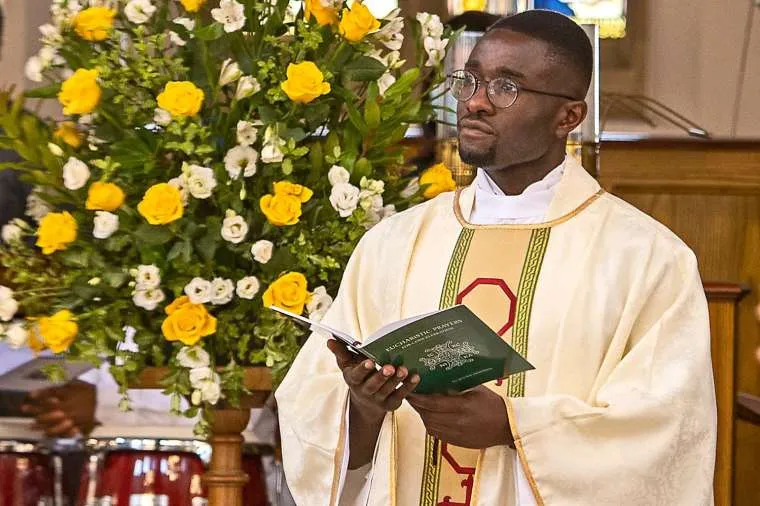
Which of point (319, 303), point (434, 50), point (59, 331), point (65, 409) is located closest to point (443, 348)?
point (319, 303)

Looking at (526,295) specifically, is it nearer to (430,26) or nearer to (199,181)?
(199,181)

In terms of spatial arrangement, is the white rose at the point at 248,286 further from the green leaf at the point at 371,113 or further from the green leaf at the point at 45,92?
the green leaf at the point at 45,92

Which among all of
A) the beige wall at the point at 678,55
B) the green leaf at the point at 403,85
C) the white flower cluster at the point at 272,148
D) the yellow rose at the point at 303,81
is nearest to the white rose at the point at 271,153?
the white flower cluster at the point at 272,148

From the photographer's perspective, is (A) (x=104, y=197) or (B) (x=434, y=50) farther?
(B) (x=434, y=50)

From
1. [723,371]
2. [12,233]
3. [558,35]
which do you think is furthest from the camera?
[723,371]

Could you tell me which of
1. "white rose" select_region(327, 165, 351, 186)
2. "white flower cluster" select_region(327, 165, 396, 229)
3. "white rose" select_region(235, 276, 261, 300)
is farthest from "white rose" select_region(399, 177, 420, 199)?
"white rose" select_region(235, 276, 261, 300)

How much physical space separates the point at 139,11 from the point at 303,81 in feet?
1.40

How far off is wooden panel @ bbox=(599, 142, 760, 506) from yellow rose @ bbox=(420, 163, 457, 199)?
92.0 inches

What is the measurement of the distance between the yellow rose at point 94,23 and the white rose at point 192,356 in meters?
0.72

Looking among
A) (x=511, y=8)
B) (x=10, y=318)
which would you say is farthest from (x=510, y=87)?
(x=511, y=8)

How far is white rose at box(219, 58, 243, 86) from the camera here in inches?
118

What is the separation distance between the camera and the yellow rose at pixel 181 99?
2.95 meters

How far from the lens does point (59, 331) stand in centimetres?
292

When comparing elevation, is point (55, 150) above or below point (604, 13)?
below
